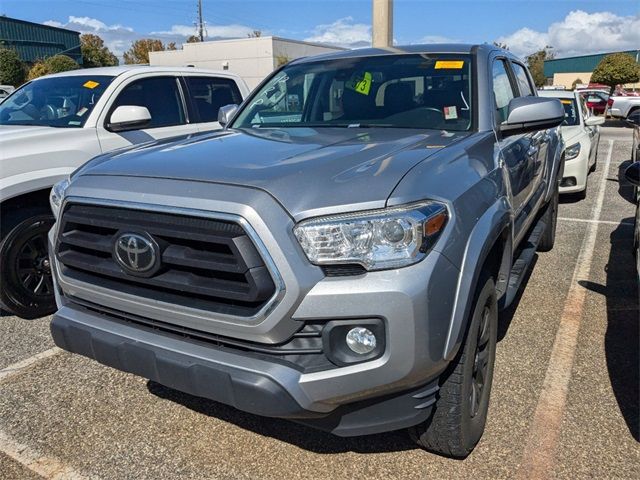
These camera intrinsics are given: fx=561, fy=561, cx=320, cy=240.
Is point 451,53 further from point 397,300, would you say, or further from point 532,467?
point 532,467

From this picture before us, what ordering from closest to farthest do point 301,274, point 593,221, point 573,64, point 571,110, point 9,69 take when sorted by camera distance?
point 301,274 → point 593,221 → point 571,110 → point 9,69 → point 573,64

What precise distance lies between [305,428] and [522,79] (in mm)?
3486

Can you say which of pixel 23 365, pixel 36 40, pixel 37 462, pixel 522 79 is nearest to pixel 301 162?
pixel 37 462

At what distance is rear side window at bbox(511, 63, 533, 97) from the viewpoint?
→ 4.50 m

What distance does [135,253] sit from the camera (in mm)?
2217

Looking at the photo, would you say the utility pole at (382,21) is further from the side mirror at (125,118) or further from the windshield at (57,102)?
the side mirror at (125,118)

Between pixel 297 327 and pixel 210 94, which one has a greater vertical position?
pixel 210 94

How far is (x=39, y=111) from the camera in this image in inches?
202

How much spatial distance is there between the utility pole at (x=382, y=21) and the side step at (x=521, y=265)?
819 centimetres

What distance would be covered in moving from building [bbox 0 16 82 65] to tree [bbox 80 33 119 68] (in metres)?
1.32

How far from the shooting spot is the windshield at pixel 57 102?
4953 mm

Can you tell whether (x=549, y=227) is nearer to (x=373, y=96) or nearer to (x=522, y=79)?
(x=522, y=79)

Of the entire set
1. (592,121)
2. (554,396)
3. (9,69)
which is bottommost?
(554,396)

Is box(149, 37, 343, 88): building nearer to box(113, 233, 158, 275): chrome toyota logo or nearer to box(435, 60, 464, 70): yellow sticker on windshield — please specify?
box(435, 60, 464, 70): yellow sticker on windshield
